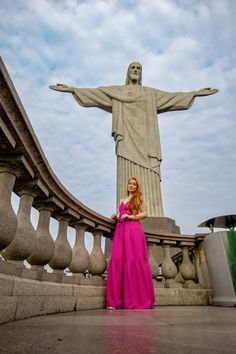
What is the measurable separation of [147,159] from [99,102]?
2804 millimetres

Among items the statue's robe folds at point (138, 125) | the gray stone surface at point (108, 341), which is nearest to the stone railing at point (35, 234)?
the gray stone surface at point (108, 341)

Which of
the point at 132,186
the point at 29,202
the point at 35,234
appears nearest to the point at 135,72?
the point at 132,186

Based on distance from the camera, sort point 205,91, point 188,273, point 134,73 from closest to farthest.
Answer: point 188,273 → point 134,73 → point 205,91

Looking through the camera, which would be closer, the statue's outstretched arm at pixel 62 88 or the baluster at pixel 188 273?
the baluster at pixel 188 273

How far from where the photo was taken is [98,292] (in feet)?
12.9

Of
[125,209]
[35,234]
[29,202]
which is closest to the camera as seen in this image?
[35,234]

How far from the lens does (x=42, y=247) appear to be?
108 inches

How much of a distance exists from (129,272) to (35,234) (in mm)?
1945

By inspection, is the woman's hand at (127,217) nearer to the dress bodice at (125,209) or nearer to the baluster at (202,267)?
the dress bodice at (125,209)

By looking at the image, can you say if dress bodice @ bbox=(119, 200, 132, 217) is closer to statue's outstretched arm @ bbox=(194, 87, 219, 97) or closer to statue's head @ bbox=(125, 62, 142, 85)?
statue's head @ bbox=(125, 62, 142, 85)

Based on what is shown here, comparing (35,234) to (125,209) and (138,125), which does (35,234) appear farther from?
(138,125)

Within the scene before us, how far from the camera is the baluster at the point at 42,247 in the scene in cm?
270

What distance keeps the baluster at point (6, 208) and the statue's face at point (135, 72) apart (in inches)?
357

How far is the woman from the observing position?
387cm
